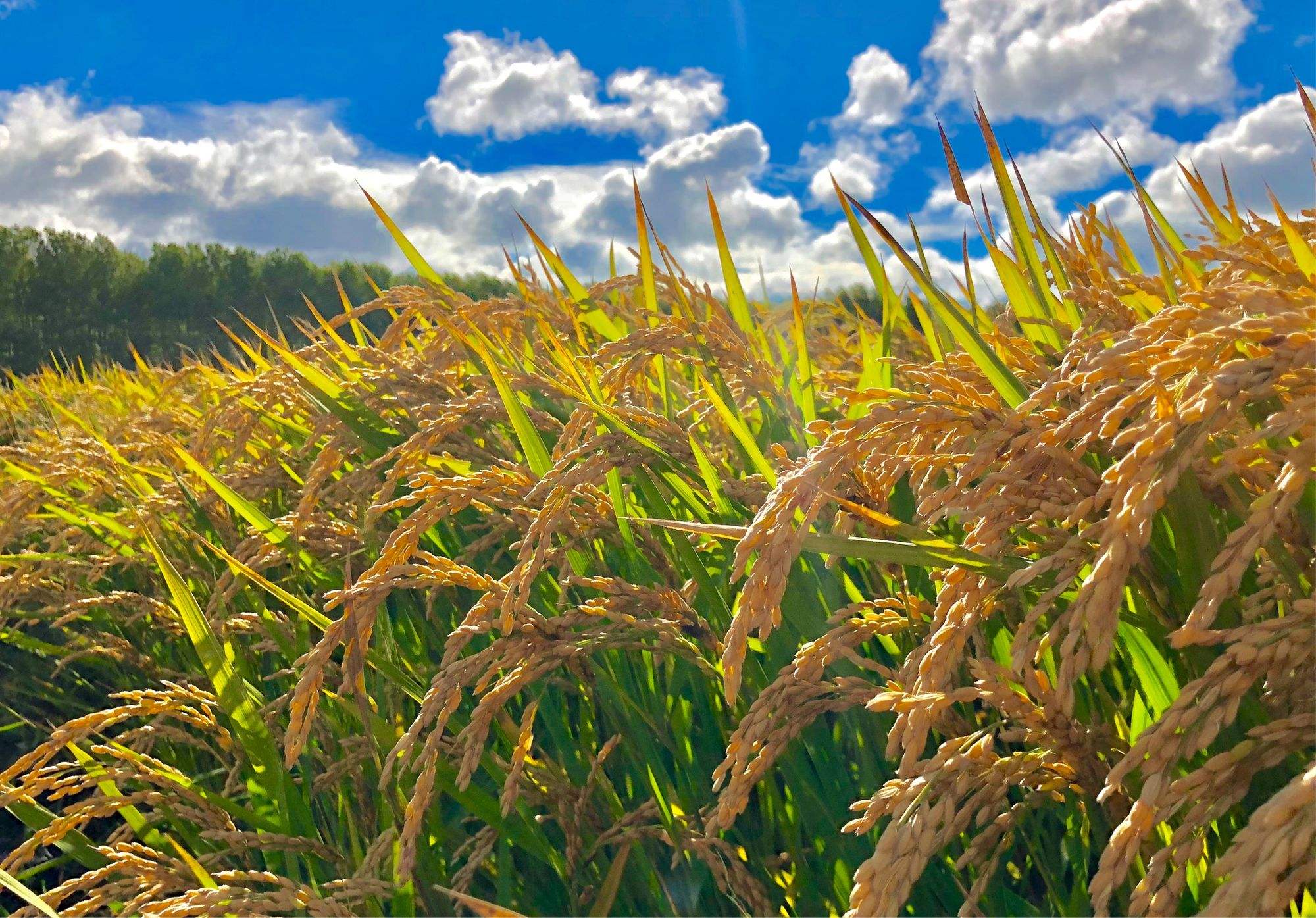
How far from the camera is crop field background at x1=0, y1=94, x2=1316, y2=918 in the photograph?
883 mm

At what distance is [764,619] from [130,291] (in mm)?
32690

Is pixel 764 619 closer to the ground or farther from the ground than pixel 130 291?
closer to the ground

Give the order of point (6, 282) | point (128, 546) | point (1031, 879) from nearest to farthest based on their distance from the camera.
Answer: point (1031, 879) → point (128, 546) → point (6, 282)

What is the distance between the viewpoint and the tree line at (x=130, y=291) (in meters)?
26.2

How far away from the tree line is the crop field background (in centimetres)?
2202

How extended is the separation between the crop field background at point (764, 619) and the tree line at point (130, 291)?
22.0 meters

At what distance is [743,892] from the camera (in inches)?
58.9

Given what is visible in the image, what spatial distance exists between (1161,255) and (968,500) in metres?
1.61

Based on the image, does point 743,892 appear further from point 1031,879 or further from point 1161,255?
point 1161,255

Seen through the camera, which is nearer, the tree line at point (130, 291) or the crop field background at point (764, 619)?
the crop field background at point (764, 619)

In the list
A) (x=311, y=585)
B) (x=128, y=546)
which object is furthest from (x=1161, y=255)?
(x=128, y=546)

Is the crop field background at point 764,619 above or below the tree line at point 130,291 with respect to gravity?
below

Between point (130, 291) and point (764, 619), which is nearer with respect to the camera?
point (764, 619)

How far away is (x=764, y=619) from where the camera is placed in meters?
0.87
